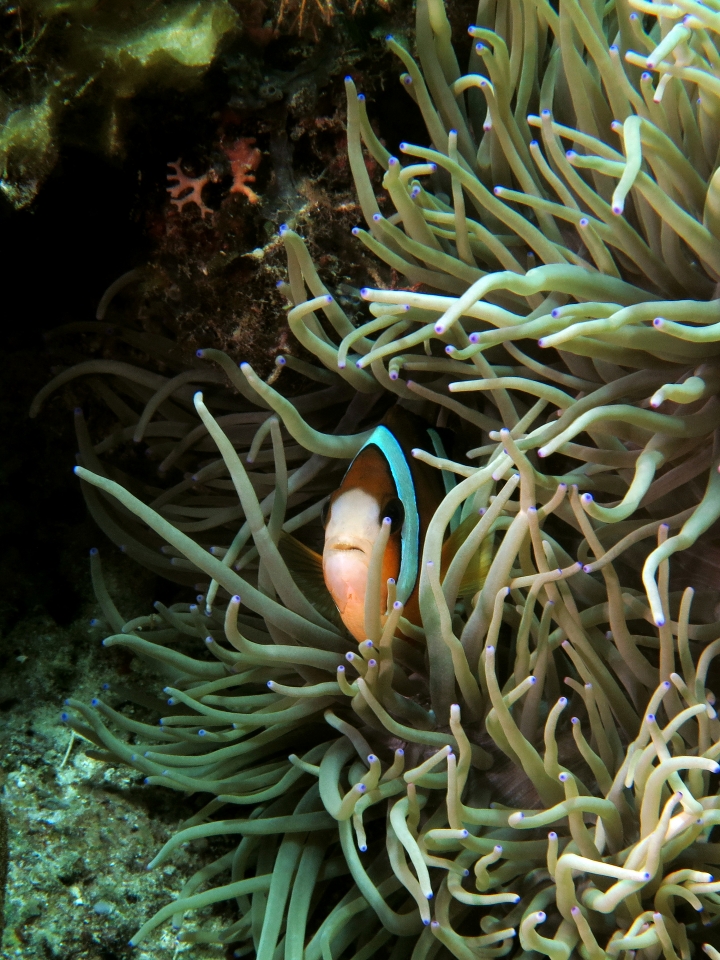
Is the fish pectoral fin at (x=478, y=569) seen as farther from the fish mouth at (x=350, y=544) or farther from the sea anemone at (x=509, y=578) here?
the fish mouth at (x=350, y=544)

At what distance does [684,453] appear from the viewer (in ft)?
3.19

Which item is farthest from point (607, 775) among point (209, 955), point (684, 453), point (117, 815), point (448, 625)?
point (117, 815)

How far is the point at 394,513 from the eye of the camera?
1.09 m

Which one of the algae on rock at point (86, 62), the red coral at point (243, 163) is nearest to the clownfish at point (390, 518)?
the red coral at point (243, 163)

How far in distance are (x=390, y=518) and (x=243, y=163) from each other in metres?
0.64

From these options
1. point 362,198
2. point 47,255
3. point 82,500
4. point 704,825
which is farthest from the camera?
point 82,500

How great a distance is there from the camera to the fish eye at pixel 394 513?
3.53ft

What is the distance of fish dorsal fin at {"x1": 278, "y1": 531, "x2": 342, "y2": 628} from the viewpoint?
4.02 ft

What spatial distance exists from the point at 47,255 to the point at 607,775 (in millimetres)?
1285

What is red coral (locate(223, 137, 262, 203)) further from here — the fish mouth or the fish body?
the fish mouth

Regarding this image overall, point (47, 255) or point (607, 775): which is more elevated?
point (47, 255)

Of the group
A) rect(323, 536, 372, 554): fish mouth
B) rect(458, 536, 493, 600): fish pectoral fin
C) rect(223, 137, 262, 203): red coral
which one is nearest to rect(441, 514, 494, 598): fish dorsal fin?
rect(458, 536, 493, 600): fish pectoral fin

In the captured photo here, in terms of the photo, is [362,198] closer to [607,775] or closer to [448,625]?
[448,625]

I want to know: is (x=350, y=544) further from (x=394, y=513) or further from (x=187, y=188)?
(x=187, y=188)
